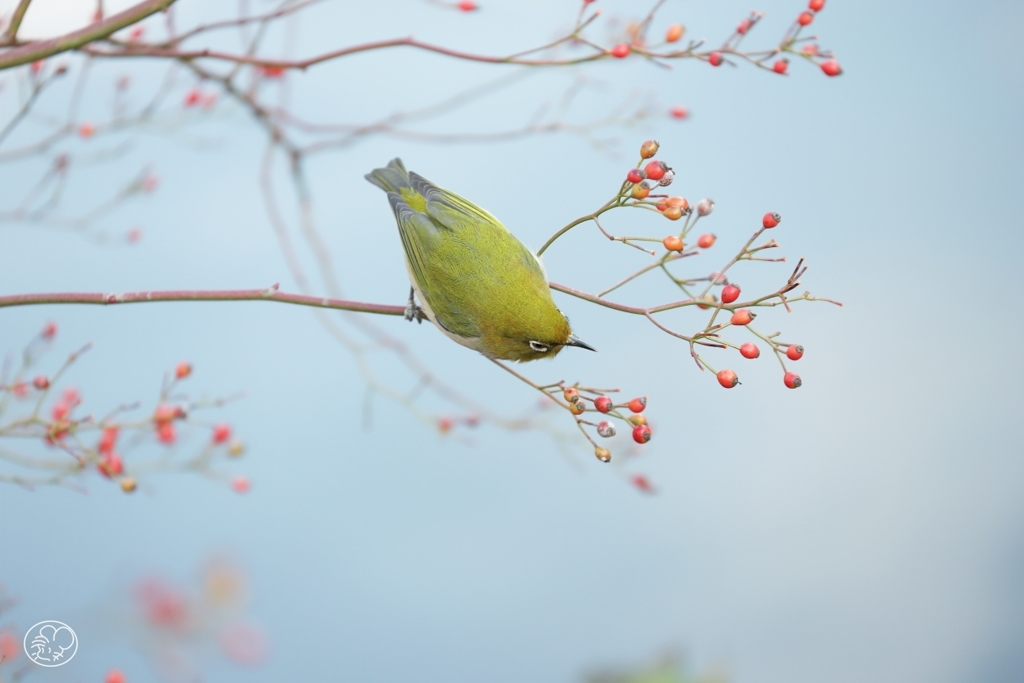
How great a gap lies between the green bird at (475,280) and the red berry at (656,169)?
2.54 ft

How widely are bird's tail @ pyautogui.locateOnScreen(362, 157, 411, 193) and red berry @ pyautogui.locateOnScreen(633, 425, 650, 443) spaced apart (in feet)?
5.36

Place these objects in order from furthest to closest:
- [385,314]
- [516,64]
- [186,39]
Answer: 1. [186,39]
2. [516,64]
3. [385,314]

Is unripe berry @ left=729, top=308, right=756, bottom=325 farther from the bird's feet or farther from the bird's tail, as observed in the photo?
the bird's tail

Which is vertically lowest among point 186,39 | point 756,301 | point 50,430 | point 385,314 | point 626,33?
point 50,430

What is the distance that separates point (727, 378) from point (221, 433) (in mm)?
1727

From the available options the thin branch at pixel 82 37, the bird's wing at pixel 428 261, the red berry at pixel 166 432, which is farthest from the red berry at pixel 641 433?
the red berry at pixel 166 432

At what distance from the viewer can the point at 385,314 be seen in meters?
2.05

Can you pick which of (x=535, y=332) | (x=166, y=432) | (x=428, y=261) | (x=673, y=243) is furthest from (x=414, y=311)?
(x=673, y=243)

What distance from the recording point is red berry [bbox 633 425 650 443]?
1743mm

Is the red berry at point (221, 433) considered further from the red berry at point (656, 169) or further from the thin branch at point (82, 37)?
the red berry at point (656, 169)

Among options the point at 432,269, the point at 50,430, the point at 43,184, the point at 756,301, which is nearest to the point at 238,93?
the point at 43,184

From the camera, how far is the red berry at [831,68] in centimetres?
236

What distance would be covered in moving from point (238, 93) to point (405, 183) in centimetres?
88

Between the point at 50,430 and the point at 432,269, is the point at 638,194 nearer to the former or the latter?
the point at 432,269
